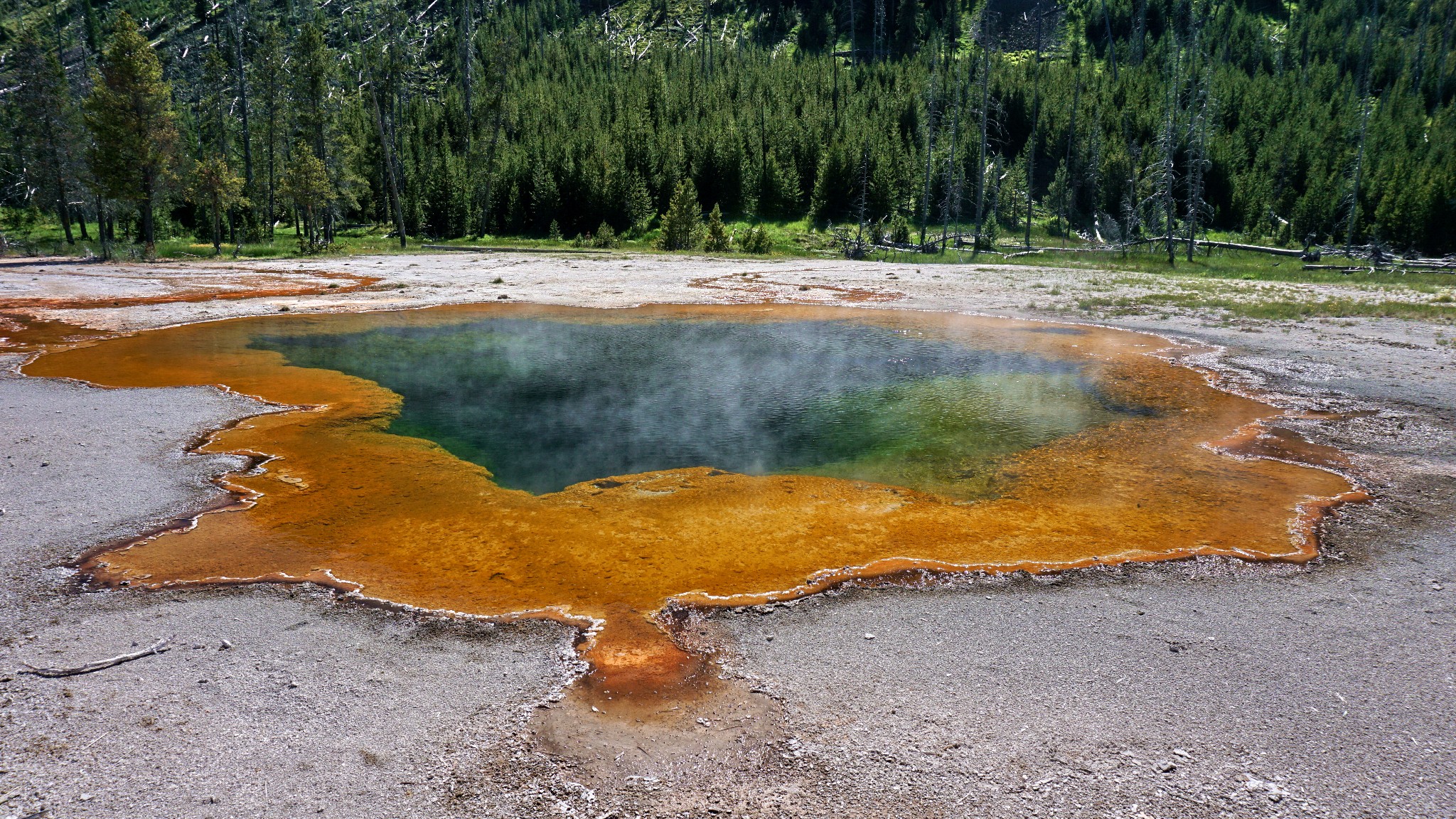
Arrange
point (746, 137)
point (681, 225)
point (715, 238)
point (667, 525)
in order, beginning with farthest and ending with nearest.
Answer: point (746, 137), point (715, 238), point (681, 225), point (667, 525)

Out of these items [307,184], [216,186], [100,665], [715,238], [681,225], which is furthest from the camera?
[715,238]

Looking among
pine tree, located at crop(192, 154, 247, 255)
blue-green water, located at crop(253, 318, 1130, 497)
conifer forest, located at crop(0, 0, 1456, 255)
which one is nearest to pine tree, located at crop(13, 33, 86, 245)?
conifer forest, located at crop(0, 0, 1456, 255)

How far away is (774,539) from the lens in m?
8.14

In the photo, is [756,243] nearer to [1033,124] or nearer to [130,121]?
[130,121]

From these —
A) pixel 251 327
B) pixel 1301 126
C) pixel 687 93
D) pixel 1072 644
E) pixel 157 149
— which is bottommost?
pixel 1072 644

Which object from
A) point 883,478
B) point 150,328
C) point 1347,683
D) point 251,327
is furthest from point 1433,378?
point 150,328

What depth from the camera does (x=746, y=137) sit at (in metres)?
76.2

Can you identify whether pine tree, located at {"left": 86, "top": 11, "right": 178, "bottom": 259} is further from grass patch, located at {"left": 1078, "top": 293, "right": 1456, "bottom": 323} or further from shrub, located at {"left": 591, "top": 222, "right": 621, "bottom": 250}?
grass patch, located at {"left": 1078, "top": 293, "right": 1456, "bottom": 323}

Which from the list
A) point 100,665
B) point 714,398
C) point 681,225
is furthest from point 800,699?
point 681,225

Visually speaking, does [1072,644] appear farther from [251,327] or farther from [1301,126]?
[1301,126]

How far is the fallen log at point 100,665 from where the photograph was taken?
527cm

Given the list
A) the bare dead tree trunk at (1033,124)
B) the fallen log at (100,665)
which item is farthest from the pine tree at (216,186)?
the bare dead tree trunk at (1033,124)

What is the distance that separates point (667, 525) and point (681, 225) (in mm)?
47755

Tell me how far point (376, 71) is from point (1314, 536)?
69.6 m
